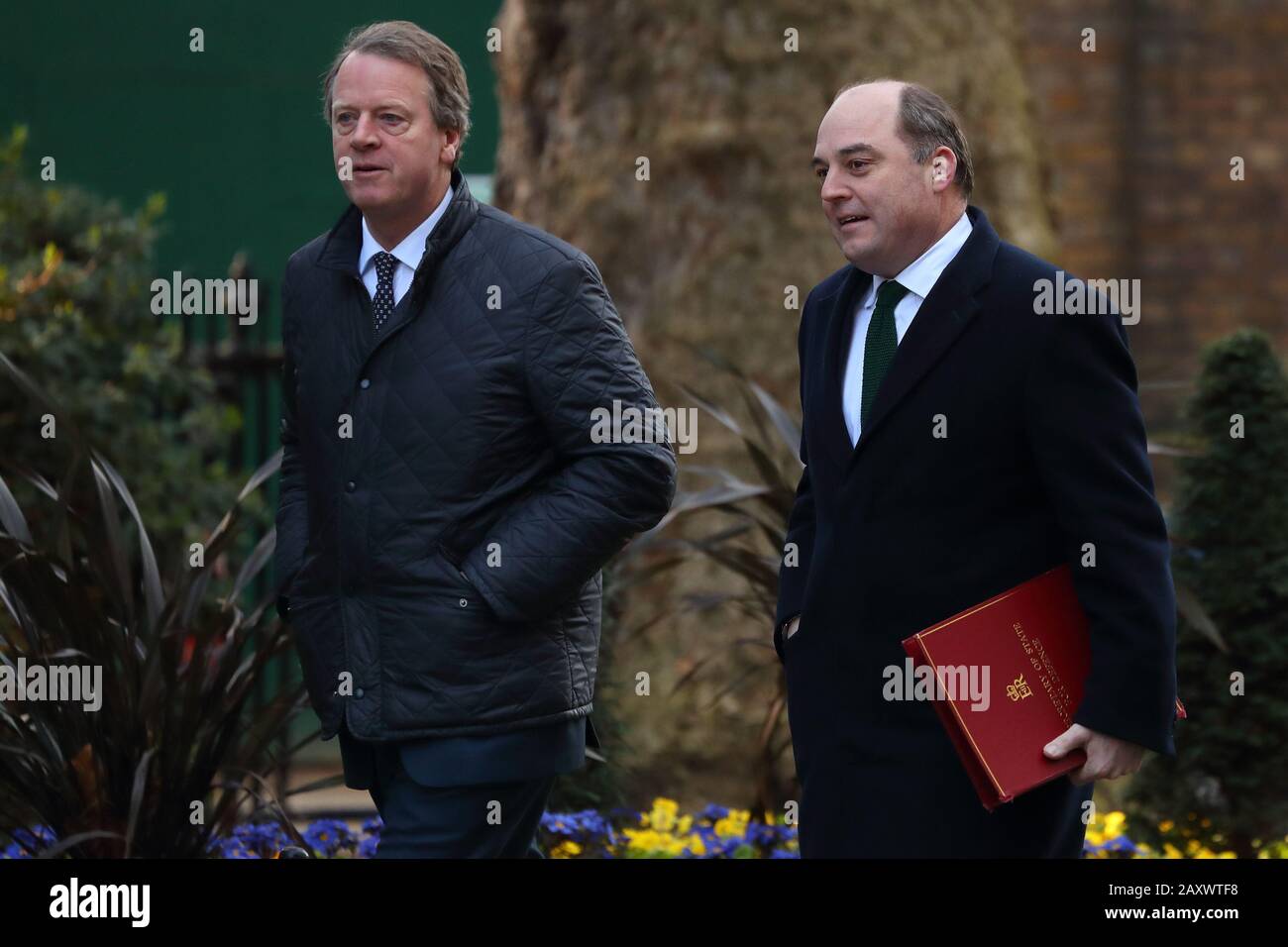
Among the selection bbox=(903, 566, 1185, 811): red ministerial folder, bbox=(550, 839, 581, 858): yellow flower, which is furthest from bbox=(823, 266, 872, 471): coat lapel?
bbox=(550, 839, 581, 858): yellow flower

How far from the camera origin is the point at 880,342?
3.03 m

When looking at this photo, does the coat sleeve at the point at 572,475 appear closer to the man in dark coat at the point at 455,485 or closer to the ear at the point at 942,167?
the man in dark coat at the point at 455,485

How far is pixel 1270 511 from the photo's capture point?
16.8ft

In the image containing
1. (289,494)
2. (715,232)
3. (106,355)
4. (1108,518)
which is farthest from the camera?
(106,355)

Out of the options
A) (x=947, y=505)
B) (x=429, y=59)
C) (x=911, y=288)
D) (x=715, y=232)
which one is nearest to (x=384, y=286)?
(x=429, y=59)

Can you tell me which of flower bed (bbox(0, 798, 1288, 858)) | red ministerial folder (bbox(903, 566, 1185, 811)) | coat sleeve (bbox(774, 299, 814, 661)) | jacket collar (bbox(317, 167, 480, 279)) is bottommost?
flower bed (bbox(0, 798, 1288, 858))

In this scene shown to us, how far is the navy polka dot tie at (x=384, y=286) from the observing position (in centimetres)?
329

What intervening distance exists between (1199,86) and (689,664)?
14.6 ft

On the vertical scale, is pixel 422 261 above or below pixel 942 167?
below

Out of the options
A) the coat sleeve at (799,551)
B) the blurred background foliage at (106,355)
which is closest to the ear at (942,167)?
the coat sleeve at (799,551)

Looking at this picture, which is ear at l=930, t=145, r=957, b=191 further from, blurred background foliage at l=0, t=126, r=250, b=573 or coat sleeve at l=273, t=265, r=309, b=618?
blurred background foliage at l=0, t=126, r=250, b=573

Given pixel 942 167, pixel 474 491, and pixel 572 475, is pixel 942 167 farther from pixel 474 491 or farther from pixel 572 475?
pixel 474 491

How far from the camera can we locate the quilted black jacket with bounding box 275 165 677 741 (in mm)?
3146

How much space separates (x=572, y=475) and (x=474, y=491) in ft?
0.53
